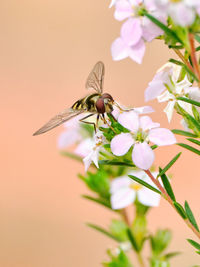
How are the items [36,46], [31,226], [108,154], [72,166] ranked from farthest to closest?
1. [36,46]
2. [72,166]
3. [31,226]
4. [108,154]

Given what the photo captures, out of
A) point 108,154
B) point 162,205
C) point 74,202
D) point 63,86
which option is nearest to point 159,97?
point 108,154

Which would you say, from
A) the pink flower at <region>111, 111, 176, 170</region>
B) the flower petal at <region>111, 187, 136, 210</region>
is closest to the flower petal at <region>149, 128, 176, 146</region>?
the pink flower at <region>111, 111, 176, 170</region>

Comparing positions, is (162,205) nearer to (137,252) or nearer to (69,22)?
(137,252)

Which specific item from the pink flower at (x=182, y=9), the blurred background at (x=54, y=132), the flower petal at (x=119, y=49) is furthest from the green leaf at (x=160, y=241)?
the blurred background at (x=54, y=132)

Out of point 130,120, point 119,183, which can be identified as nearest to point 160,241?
point 119,183

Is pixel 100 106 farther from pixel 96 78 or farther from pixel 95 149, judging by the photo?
pixel 96 78

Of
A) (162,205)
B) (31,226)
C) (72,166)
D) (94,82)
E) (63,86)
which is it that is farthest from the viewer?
(63,86)
